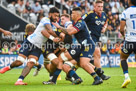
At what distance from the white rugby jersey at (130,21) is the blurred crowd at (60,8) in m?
15.2

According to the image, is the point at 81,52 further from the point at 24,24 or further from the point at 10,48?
the point at 24,24

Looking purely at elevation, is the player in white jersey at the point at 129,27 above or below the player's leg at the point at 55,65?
above

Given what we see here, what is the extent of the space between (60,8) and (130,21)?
60.7 ft

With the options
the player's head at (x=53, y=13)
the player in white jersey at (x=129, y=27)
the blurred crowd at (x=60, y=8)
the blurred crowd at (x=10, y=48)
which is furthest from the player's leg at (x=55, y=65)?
the blurred crowd at (x=60, y=8)

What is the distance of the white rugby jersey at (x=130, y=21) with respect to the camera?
9000 mm

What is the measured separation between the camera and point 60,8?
27.3 meters

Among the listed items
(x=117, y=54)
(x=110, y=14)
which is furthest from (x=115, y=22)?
(x=117, y=54)

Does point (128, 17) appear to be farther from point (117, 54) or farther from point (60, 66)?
point (117, 54)

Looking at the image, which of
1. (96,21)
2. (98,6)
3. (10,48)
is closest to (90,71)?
(96,21)

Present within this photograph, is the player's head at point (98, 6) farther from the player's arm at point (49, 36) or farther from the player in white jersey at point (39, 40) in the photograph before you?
the player's arm at point (49, 36)

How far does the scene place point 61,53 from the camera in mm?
11461

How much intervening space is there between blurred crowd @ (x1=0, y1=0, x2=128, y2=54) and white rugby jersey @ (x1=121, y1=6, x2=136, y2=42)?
49.9 ft

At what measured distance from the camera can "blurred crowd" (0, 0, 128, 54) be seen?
24656 mm

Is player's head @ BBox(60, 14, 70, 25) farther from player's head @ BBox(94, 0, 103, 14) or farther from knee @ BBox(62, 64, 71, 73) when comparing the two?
knee @ BBox(62, 64, 71, 73)
